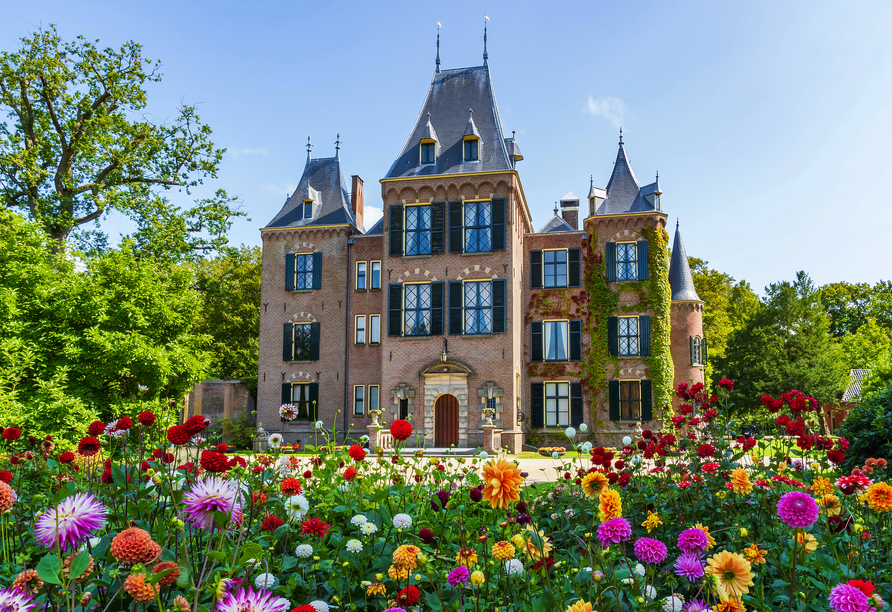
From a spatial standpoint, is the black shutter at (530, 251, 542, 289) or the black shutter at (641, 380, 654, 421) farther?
the black shutter at (530, 251, 542, 289)

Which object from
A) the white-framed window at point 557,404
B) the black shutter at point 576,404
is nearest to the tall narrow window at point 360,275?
the white-framed window at point 557,404

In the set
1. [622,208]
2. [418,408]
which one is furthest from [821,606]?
[622,208]

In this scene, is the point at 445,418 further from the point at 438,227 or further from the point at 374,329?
the point at 438,227

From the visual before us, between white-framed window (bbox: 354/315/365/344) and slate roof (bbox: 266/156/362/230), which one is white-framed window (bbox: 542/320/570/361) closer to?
white-framed window (bbox: 354/315/365/344)

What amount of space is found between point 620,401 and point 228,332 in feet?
66.5

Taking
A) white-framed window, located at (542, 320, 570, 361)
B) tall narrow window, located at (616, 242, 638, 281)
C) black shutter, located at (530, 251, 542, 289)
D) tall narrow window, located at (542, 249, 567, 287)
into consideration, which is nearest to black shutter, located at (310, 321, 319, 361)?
black shutter, located at (530, 251, 542, 289)

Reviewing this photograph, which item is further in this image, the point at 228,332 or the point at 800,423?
the point at 228,332

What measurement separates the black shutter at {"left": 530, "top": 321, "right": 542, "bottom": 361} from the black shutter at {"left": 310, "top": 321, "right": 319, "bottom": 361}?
845cm

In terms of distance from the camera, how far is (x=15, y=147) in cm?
2072

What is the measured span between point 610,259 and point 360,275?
32.3 feet

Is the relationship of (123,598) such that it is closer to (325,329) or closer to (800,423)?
(800,423)

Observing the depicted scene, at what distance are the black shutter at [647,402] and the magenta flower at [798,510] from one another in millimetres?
21209

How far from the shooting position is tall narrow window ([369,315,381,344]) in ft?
79.6

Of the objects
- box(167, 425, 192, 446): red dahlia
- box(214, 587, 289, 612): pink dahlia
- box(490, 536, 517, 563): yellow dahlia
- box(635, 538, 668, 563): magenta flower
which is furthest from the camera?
box(167, 425, 192, 446): red dahlia
